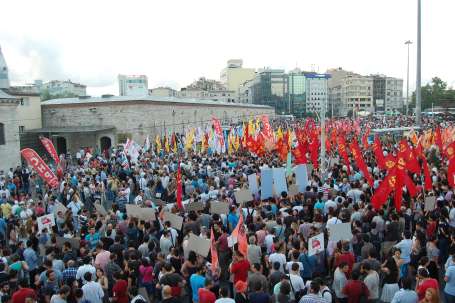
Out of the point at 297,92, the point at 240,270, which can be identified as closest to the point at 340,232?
the point at 240,270

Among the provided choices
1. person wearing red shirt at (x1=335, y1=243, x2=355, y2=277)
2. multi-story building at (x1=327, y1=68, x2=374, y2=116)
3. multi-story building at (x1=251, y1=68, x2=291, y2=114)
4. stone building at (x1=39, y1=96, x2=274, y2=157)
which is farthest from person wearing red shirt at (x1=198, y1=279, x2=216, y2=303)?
multi-story building at (x1=327, y1=68, x2=374, y2=116)

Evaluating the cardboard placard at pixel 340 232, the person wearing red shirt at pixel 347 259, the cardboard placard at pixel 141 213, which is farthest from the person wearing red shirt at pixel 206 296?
the cardboard placard at pixel 141 213

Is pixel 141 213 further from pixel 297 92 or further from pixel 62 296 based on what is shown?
pixel 297 92

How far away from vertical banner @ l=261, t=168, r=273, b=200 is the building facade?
2149 centimetres

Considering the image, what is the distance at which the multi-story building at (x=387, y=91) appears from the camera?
505 feet

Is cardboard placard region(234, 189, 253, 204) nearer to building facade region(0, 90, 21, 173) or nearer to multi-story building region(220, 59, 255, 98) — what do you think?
building facade region(0, 90, 21, 173)

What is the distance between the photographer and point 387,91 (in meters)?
156

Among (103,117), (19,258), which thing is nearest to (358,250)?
(19,258)

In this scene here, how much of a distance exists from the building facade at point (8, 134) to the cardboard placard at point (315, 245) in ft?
84.7

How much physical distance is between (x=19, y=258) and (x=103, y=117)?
3150 cm

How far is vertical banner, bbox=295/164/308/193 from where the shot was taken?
13.7 m

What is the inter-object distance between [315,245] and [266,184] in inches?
211

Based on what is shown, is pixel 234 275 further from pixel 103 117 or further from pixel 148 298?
pixel 103 117

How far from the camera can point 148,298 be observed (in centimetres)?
867
